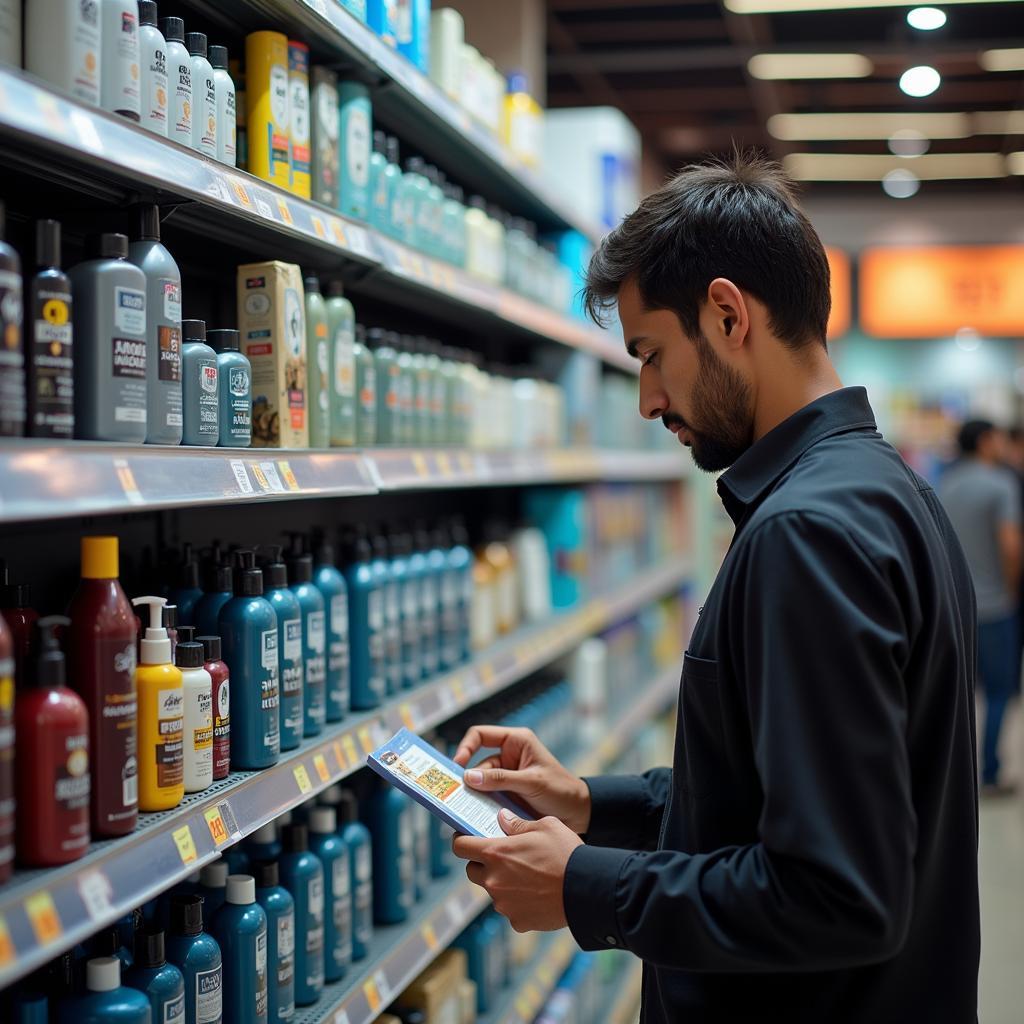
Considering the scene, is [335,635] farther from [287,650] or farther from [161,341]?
[161,341]

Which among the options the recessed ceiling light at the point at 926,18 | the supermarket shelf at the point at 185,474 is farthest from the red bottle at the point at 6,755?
the recessed ceiling light at the point at 926,18

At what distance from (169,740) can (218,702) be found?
16 cm

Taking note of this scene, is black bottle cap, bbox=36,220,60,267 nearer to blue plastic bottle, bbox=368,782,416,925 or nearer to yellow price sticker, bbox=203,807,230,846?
yellow price sticker, bbox=203,807,230,846

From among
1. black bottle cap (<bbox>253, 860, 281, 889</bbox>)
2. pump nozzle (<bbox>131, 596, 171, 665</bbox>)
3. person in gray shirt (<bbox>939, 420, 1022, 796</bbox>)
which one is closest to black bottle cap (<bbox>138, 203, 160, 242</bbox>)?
pump nozzle (<bbox>131, 596, 171, 665</bbox>)

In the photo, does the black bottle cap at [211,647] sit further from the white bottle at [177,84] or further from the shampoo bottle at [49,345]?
the white bottle at [177,84]

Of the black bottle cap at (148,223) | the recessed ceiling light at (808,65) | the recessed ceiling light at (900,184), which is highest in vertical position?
the recessed ceiling light at (900,184)

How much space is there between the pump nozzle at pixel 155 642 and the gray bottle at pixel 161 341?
219mm

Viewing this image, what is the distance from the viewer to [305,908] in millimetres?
1983

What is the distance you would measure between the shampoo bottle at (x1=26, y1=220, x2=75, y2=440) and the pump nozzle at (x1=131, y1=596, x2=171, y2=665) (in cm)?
32

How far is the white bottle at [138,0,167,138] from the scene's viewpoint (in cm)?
151

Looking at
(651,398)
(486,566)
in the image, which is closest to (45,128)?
(651,398)

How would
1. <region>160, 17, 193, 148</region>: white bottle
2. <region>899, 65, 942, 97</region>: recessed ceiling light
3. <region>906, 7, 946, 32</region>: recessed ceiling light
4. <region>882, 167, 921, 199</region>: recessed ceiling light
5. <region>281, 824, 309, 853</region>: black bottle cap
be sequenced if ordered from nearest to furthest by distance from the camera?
<region>160, 17, 193, 148</region>: white bottle
<region>281, 824, 309, 853</region>: black bottle cap
<region>906, 7, 946, 32</region>: recessed ceiling light
<region>899, 65, 942, 97</region>: recessed ceiling light
<region>882, 167, 921, 199</region>: recessed ceiling light

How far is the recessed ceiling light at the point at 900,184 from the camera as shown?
8391mm

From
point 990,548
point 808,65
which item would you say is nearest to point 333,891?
point 808,65
